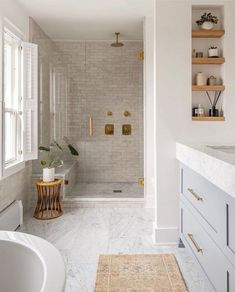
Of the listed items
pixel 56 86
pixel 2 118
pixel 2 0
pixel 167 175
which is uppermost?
pixel 2 0

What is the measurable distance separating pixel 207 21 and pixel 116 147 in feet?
10.3

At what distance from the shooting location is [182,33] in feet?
9.06

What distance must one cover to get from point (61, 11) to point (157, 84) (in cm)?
199

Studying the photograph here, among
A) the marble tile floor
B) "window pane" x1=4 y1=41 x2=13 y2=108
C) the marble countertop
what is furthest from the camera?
"window pane" x1=4 y1=41 x2=13 y2=108

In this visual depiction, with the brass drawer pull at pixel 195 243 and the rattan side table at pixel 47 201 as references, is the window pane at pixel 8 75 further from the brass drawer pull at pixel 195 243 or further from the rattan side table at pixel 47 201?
the brass drawer pull at pixel 195 243

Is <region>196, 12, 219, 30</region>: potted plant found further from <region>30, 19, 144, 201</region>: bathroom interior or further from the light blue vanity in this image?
<region>30, 19, 144, 201</region>: bathroom interior

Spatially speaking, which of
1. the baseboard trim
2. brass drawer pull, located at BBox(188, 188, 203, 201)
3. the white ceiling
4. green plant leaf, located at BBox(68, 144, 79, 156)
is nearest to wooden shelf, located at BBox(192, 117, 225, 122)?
brass drawer pull, located at BBox(188, 188, 203, 201)

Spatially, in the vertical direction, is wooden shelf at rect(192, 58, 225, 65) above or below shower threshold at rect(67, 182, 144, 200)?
above

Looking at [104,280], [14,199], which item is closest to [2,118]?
[14,199]

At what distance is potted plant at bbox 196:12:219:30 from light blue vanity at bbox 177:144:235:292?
1269 millimetres

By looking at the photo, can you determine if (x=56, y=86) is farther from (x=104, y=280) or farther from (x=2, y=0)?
(x=104, y=280)

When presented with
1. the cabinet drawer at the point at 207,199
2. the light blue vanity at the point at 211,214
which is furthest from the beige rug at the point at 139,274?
the cabinet drawer at the point at 207,199

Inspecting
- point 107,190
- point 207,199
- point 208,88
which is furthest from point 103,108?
point 207,199

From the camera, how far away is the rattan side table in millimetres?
3635
